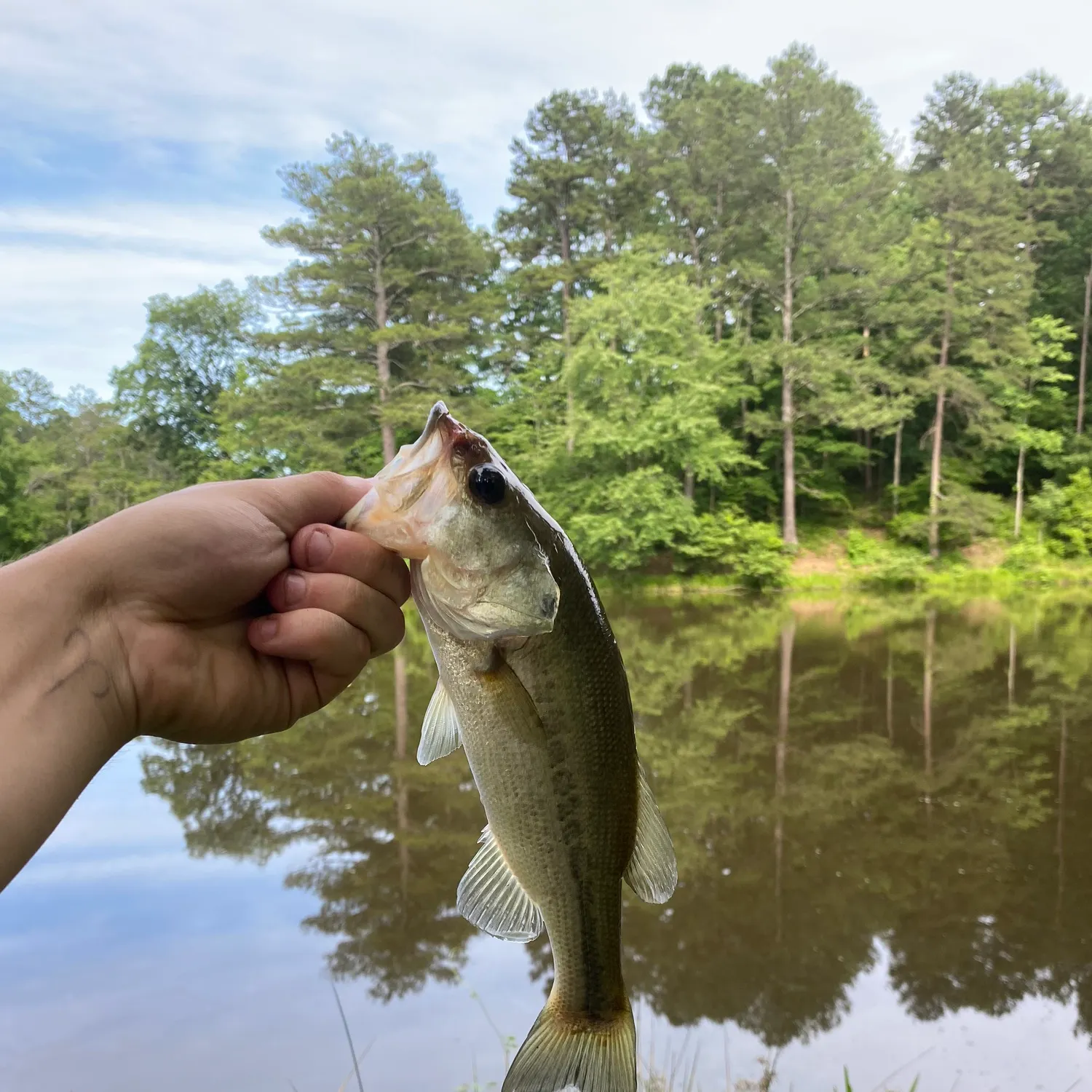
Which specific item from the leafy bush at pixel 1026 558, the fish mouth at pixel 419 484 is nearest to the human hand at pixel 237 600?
the fish mouth at pixel 419 484

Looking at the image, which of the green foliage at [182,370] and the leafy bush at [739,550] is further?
the green foliage at [182,370]

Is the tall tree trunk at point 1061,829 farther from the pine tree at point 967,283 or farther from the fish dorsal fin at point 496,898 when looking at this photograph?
the pine tree at point 967,283

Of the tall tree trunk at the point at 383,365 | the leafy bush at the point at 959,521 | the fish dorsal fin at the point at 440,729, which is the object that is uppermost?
the tall tree trunk at the point at 383,365

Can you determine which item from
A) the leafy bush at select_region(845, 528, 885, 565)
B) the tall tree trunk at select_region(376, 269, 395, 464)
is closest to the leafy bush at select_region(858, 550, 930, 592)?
the leafy bush at select_region(845, 528, 885, 565)

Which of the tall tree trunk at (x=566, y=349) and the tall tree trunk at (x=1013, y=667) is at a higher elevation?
the tall tree trunk at (x=566, y=349)

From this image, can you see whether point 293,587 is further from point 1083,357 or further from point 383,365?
point 1083,357

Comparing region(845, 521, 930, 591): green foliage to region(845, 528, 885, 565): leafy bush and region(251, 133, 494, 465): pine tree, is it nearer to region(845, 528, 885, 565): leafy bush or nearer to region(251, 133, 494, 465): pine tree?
region(845, 528, 885, 565): leafy bush

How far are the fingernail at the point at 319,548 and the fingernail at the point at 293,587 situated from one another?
0.11 feet

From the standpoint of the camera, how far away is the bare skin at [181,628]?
1.09 meters

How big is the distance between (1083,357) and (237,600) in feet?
84.8

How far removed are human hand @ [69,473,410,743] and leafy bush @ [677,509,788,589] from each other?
615 inches

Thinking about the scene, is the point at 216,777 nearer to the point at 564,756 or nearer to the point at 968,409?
the point at 564,756

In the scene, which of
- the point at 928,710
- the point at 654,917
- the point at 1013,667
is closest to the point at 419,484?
the point at 654,917

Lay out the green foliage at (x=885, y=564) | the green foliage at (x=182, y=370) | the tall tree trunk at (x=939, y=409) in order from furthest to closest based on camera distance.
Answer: the green foliage at (x=182, y=370)
the tall tree trunk at (x=939, y=409)
the green foliage at (x=885, y=564)
